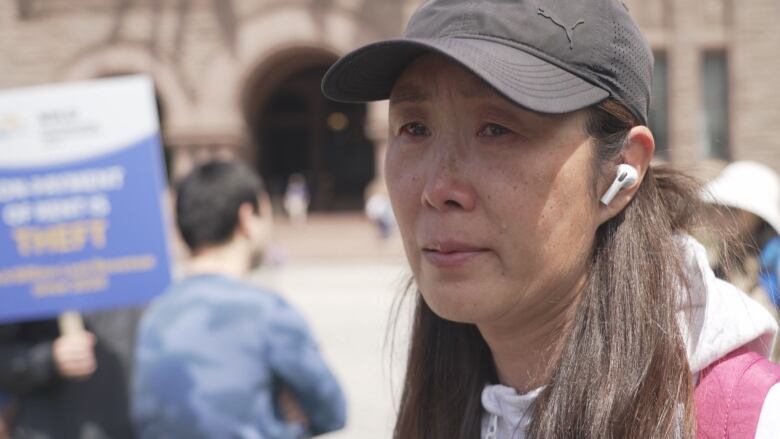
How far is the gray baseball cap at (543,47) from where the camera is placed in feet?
3.97

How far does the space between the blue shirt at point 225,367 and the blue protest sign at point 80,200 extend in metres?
0.56

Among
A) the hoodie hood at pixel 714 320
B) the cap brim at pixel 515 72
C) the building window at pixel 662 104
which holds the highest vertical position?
the cap brim at pixel 515 72

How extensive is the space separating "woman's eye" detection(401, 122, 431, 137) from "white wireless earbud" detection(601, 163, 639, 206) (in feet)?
1.00

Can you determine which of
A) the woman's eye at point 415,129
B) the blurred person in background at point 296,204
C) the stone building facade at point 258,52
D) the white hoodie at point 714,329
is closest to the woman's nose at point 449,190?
the woman's eye at point 415,129

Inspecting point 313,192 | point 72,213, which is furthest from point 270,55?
point 72,213

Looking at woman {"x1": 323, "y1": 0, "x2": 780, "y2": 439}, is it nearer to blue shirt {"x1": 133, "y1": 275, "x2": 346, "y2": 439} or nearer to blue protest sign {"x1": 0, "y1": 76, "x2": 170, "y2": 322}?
blue shirt {"x1": 133, "y1": 275, "x2": 346, "y2": 439}

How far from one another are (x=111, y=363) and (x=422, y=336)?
204 centimetres

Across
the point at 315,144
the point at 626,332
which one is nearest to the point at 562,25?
the point at 626,332

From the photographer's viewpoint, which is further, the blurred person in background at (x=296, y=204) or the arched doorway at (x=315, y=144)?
the arched doorway at (x=315, y=144)

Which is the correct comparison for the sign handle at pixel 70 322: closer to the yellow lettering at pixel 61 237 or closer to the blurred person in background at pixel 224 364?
the yellow lettering at pixel 61 237

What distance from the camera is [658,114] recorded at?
21188mm

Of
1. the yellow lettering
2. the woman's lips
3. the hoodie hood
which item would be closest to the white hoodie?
the hoodie hood

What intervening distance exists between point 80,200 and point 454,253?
8.11 feet

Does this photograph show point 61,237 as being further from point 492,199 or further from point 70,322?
point 492,199
